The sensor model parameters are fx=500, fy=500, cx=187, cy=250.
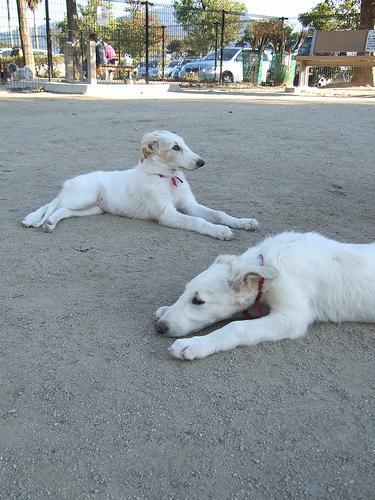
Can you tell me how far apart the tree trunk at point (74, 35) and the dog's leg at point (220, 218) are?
17.3 metres

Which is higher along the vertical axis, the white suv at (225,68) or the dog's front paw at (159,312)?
the white suv at (225,68)

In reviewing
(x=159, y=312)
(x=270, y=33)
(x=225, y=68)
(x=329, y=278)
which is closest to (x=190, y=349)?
(x=159, y=312)

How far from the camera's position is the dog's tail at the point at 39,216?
4.67 metres

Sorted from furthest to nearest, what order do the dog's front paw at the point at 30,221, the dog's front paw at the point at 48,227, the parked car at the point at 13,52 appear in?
the parked car at the point at 13,52
the dog's front paw at the point at 30,221
the dog's front paw at the point at 48,227

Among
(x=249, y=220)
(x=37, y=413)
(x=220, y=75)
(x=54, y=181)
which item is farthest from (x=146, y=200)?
(x=220, y=75)

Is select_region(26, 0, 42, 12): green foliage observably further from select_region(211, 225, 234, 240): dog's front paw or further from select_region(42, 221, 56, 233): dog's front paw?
select_region(211, 225, 234, 240): dog's front paw

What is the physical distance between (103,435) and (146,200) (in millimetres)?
3012

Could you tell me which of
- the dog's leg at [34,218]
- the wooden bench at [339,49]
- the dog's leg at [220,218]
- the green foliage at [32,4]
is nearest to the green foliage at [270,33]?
the wooden bench at [339,49]

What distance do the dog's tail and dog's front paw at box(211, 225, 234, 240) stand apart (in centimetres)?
161

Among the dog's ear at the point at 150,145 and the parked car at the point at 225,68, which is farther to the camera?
the parked car at the point at 225,68

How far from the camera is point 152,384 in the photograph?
246cm

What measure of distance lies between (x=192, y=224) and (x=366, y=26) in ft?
74.5

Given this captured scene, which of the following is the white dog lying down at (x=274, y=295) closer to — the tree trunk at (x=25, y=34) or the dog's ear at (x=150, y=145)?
the dog's ear at (x=150, y=145)

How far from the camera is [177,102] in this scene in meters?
15.0
